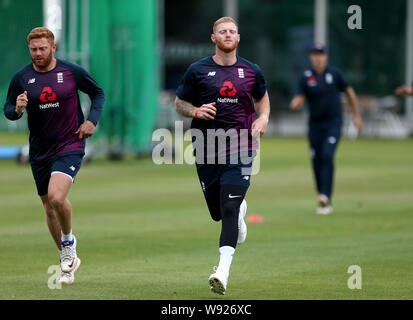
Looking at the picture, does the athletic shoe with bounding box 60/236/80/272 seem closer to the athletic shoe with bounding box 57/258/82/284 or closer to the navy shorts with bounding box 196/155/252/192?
the athletic shoe with bounding box 57/258/82/284

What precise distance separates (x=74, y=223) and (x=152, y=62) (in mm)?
14930

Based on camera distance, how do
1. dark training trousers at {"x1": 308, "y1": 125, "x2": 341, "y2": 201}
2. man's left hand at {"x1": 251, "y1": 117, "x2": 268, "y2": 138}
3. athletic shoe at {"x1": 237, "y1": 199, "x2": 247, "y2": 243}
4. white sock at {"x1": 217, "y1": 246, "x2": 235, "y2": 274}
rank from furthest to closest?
dark training trousers at {"x1": 308, "y1": 125, "x2": 341, "y2": 201} → athletic shoe at {"x1": 237, "y1": 199, "x2": 247, "y2": 243} → man's left hand at {"x1": 251, "y1": 117, "x2": 268, "y2": 138} → white sock at {"x1": 217, "y1": 246, "x2": 235, "y2": 274}

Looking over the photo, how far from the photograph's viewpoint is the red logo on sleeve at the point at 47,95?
9.84 meters

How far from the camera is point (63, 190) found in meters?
9.66

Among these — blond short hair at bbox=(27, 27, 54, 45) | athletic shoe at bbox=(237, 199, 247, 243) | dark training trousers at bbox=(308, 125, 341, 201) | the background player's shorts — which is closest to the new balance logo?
blond short hair at bbox=(27, 27, 54, 45)

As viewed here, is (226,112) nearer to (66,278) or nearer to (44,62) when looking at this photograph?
(44,62)

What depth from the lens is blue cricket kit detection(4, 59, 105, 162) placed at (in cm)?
987

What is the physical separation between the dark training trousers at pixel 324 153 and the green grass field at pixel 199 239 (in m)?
0.49

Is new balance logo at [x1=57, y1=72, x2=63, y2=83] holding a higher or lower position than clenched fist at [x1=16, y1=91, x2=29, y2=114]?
higher

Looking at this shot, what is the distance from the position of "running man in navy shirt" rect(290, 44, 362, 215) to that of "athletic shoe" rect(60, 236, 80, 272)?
7213mm

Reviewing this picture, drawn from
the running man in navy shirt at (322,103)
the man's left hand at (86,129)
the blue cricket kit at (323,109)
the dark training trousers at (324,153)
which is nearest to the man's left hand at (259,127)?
the man's left hand at (86,129)

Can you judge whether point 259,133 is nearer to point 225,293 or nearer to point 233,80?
point 233,80

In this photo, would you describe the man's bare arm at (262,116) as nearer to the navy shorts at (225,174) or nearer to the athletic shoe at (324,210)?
the navy shorts at (225,174)
